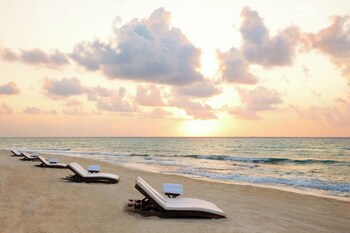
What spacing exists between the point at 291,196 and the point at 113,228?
9.16 metres

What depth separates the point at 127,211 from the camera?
9703 mm

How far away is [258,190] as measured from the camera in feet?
51.9

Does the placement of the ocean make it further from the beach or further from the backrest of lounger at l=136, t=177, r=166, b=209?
the backrest of lounger at l=136, t=177, r=166, b=209

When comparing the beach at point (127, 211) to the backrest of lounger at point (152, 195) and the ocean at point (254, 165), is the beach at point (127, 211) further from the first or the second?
the ocean at point (254, 165)

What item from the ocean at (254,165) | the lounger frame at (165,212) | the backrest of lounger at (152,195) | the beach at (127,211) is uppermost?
the backrest of lounger at (152,195)

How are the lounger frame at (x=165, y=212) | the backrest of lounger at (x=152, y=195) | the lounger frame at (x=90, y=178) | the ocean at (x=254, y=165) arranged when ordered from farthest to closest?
the ocean at (x=254, y=165) < the lounger frame at (x=90, y=178) < the backrest of lounger at (x=152, y=195) < the lounger frame at (x=165, y=212)

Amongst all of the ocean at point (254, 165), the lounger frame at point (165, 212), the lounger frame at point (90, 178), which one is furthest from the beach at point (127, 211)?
the ocean at point (254, 165)

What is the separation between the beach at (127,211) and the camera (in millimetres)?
8086

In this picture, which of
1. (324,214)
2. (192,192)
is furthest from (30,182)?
(324,214)

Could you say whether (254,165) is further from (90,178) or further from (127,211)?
(127,211)

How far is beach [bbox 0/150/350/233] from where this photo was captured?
26.5 feet

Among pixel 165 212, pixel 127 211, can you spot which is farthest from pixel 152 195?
pixel 127 211

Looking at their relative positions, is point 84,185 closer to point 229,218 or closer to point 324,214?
point 229,218

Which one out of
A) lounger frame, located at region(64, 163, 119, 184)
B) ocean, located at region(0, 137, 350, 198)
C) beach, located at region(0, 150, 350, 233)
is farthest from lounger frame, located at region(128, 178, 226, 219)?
ocean, located at region(0, 137, 350, 198)
